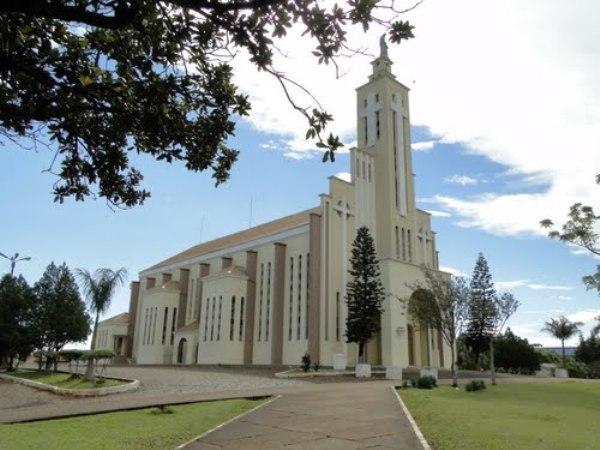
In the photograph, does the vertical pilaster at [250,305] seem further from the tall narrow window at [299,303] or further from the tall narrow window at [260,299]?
the tall narrow window at [299,303]

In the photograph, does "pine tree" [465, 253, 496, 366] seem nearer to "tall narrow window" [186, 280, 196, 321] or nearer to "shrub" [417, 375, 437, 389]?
"shrub" [417, 375, 437, 389]

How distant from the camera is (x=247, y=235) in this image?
44.4 metres

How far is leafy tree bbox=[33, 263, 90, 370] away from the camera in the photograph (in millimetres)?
27797

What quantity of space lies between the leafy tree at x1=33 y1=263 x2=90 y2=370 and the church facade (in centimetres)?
1017

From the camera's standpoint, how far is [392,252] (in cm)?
3450

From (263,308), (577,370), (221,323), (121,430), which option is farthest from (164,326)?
(577,370)

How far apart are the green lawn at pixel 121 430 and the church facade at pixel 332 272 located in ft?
68.3

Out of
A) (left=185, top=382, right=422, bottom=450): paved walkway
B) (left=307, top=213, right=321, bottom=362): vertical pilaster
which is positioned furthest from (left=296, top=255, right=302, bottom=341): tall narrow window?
(left=185, top=382, right=422, bottom=450): paved walkway

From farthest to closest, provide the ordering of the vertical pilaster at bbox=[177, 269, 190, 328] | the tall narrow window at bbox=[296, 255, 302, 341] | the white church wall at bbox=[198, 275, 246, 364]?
the vertical pilaster at bbox=[177, 269, 190, 328] < the white church wall at bbox=[198, 275, 246, 364] < the tall narrow window at bbox=[296, 255, 302, 341]

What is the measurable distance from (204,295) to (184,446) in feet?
104

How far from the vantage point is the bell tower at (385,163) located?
3544 centimetres

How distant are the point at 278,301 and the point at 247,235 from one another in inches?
431

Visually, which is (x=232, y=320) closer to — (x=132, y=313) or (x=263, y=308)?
(x=263, y=308)

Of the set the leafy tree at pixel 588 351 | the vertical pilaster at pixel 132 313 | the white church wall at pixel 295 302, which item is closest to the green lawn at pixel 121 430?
the white church wall at pixel 295 302
